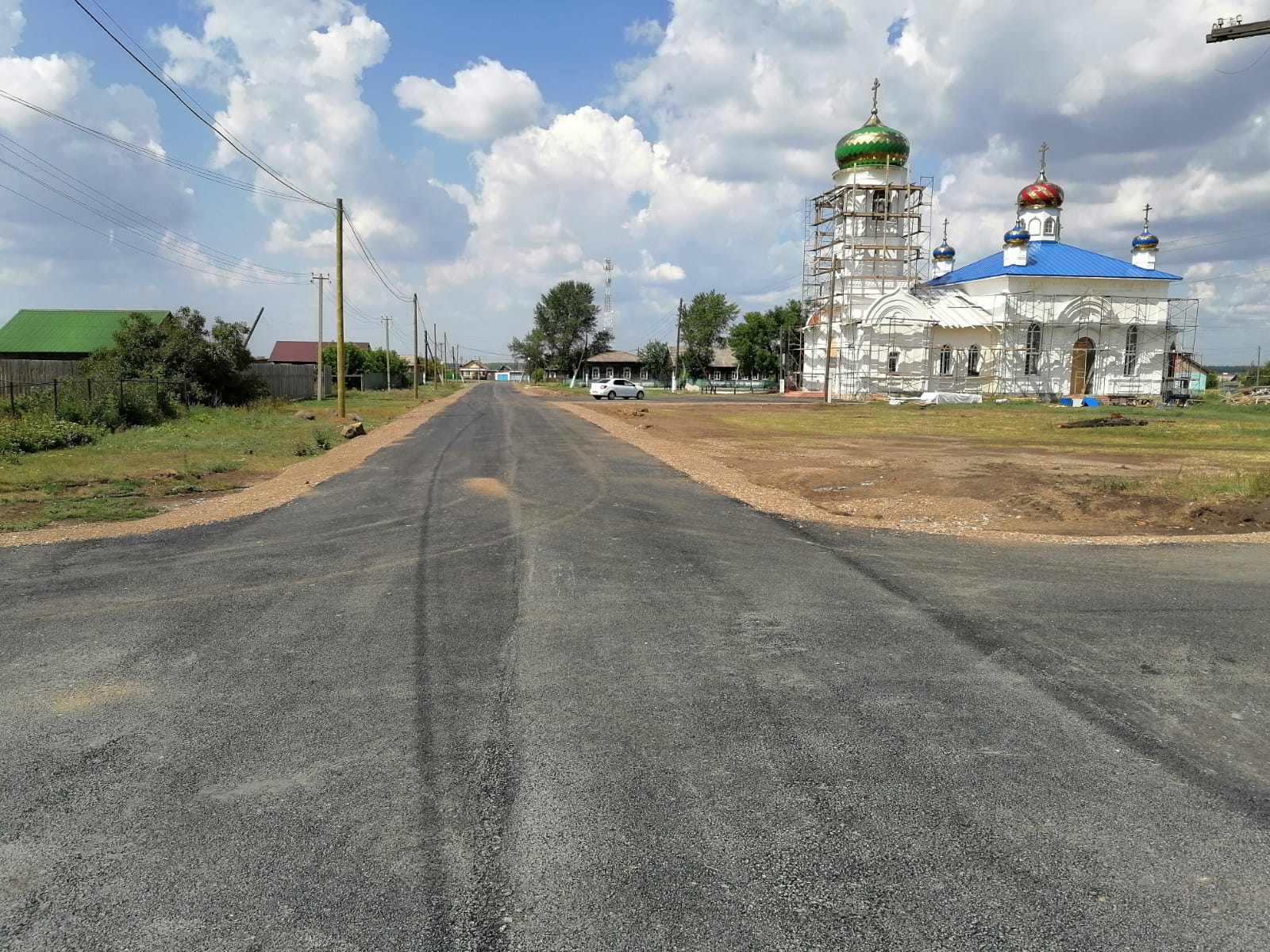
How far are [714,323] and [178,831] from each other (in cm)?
9074

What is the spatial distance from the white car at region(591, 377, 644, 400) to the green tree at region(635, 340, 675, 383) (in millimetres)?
39753

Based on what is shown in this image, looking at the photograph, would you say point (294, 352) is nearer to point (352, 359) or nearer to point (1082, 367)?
point (352, 359)

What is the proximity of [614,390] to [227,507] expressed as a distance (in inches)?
1755

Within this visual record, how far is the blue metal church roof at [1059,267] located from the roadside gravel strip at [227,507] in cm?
4742

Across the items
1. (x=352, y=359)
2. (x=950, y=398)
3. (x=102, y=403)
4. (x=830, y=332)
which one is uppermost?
(x=830, y=332)

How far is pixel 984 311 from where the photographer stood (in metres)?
53.6

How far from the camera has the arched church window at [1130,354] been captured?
179 feet

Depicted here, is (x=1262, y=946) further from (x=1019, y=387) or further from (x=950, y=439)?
(x=1019, y=387)

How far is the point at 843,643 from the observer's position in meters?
5.82

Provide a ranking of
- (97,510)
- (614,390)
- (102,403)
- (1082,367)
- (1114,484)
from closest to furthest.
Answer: (97,510), (1114,484), (102,403), (1082,367), (614,390)

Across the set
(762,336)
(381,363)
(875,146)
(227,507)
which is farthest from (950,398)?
(381,363)

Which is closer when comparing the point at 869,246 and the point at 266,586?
the point at 266,586

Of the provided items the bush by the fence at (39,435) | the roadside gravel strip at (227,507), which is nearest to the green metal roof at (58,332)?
the bush by the fence at (39,435)

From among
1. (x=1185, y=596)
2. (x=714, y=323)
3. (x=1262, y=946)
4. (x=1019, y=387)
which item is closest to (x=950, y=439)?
(x=1185, y=596)
